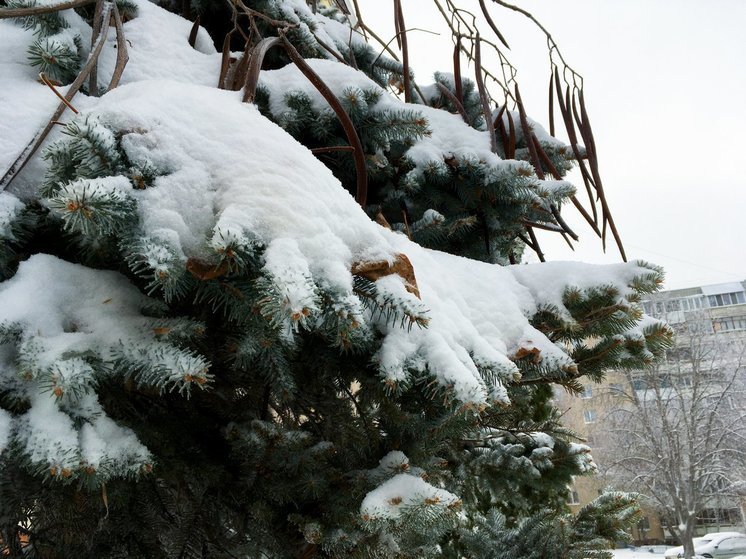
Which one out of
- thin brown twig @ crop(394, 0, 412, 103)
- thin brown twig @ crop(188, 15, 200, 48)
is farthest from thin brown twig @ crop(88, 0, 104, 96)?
thin brown twig @ crop(394, 0, 412, 103)

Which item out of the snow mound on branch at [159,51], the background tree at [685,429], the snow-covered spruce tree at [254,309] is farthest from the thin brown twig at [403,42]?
the background tree at [685,429]

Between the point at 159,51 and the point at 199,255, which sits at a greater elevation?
the point at 159,51

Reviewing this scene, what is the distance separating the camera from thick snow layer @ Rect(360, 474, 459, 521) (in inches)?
40.1

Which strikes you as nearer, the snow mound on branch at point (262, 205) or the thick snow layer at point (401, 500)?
the snow mound on branch at point (262, 205)

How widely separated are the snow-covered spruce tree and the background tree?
1715 cm

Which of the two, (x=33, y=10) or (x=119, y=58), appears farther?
(x=119, y=58)

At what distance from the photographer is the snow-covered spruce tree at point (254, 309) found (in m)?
0.81

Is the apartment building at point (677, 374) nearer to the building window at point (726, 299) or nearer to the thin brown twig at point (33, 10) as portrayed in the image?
the building window at point (726, 299)

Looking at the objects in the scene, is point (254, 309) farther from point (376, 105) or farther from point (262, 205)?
point (376, 105)

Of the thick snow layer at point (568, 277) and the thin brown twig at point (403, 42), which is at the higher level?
the thin brown twig at point (403, 42)

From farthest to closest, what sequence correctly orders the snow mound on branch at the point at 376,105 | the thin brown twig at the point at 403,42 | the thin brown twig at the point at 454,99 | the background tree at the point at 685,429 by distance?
the background tree at the point at 685,429, the thin brown twig at the point at 454,99, the thin brown twig at the point at 403,42, the snow mound on branch at the point at 376,105

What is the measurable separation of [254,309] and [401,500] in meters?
0.46

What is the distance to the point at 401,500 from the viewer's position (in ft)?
3.42

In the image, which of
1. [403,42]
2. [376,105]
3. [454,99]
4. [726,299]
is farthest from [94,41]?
[726,299]
